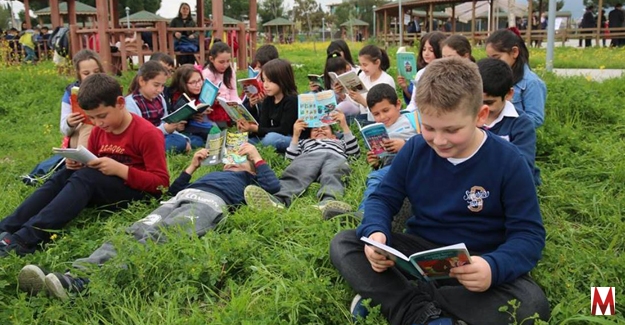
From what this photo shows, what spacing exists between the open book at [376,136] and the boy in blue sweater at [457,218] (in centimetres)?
114

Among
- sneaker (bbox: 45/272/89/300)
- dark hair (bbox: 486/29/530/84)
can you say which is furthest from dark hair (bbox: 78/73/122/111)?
dark hair (bbox: 486/29/530/84)

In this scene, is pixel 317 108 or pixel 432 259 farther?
pixel 317 108

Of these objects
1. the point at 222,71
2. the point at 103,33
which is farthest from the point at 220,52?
the point at 103,33

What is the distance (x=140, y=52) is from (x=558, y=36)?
16448 millimetres

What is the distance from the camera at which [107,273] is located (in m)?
2.75

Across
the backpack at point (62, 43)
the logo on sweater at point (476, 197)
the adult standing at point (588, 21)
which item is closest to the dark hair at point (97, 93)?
the logo on sweater at point (476, 197)

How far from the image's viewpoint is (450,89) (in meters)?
2.18

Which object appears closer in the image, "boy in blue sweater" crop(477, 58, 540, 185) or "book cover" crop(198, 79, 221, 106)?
"boy in blue sweater" crop(477, 58, 540, 185)

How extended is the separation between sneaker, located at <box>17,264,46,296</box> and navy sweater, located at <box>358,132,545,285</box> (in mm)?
1478

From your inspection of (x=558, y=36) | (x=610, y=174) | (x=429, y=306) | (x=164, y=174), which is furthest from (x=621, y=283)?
(x=558, y=36)

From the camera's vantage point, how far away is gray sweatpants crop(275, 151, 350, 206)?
397 centimetres

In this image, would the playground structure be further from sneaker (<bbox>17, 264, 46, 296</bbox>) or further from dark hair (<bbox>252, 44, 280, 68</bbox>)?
sneaker (<bbox>17, 264, 46, 296</bbox>)

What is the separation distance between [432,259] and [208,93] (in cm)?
413

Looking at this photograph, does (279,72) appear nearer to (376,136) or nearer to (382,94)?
(382,94)
